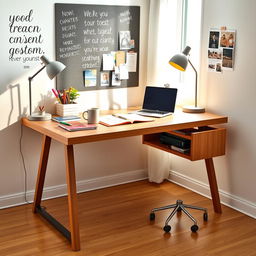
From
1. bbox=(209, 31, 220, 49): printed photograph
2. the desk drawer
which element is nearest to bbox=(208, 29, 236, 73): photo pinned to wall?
bbox=(209, 31, 220, 49): printed photograph

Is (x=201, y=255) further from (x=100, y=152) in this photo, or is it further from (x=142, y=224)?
(x=100, y=152)

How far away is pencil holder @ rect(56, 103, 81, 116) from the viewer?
11.7 ft

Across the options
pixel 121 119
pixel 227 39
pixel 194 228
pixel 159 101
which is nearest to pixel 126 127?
pixel 121 119

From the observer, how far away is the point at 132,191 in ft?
13.3

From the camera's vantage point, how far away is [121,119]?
3.43 meters

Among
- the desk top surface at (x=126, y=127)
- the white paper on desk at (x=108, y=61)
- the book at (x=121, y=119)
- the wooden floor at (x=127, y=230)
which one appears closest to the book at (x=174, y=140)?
the desk top surface at (x=126, y=127)

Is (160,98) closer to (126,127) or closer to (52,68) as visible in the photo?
(126,127)

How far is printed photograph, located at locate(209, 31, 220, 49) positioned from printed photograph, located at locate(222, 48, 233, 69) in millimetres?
106

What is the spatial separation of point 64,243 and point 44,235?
18cm

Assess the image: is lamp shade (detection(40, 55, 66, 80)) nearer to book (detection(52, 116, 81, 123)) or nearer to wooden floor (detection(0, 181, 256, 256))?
book (detection(52, 116, 81, 123))

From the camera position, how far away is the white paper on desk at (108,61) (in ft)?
12.7

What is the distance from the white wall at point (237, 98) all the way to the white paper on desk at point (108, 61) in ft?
2.44

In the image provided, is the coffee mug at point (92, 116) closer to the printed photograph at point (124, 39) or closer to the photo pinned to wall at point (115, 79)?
the photo pinned to wall at point (115, 79)

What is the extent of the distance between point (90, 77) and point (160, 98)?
23.7 inches
